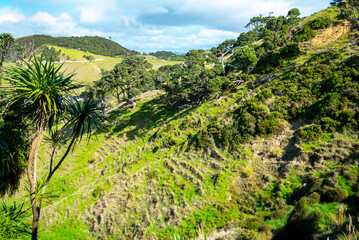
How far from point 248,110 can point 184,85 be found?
47.2ft

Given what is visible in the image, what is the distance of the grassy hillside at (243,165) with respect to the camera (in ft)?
51.3

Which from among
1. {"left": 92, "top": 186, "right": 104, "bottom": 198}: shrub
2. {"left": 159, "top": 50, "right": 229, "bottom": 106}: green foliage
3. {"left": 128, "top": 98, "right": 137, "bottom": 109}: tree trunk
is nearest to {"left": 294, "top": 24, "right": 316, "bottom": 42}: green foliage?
{"left": 159, "top": 50, "right": 229, "bottom": 106}: green foliage

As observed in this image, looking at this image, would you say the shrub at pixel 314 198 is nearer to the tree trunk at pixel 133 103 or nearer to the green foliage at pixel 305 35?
the green foliage at pixel 305 35

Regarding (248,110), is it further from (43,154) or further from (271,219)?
(43,154)

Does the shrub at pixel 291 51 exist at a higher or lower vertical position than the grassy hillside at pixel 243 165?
higher

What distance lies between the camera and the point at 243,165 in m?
22.3

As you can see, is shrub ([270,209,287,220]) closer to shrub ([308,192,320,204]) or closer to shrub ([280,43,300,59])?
shrub ([308,192,320,204])

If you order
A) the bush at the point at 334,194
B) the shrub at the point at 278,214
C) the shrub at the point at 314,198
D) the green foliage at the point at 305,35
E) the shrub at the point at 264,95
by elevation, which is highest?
the green foliage at the point at 305,35

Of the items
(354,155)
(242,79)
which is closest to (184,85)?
(242,79)

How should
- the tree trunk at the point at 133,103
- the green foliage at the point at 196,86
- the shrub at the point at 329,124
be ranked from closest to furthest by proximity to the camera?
1. the shrub at the point at 329,124
2. the green foliage at the point at 196,86
3. the tree trunk at the point at 133,103

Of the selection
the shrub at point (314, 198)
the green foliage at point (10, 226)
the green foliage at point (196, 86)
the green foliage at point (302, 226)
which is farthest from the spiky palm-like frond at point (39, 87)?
the green foliage at point (196, 86)

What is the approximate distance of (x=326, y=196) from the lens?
14719mm

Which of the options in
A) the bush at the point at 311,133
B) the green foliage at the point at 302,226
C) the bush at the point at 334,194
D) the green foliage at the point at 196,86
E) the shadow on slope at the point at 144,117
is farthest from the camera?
the shadow on slope at the point at 144,117

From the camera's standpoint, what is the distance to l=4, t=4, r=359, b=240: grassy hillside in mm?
15648
